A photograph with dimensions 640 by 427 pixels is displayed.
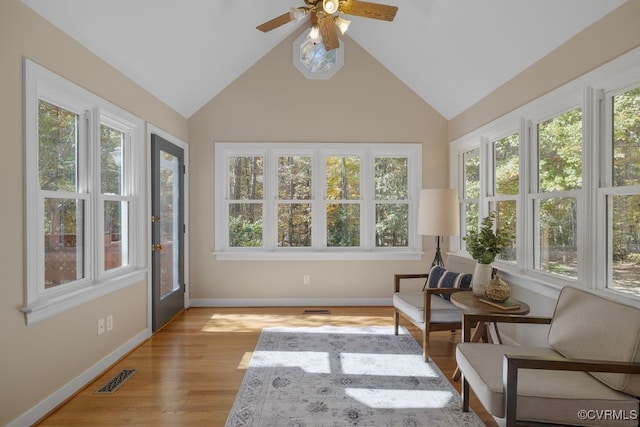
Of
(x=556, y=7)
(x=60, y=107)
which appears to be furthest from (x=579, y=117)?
(x=60, y=107)

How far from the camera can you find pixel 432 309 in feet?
A: 10.0

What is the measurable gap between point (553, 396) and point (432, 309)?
140 cm

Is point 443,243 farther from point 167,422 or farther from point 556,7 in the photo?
point 167,422

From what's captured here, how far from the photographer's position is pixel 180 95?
4.09 m

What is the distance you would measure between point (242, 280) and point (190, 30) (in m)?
2.92

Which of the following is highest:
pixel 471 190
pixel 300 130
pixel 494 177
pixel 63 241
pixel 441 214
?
pixel 300 130

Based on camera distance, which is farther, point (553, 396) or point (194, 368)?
point (194, 368)

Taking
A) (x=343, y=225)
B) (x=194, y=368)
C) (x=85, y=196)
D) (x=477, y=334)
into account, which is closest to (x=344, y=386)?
(x=477, y=334)

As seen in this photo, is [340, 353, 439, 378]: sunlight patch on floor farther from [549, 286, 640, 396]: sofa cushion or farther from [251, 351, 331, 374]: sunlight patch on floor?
[549, 286, 640, 396]: sofa cushion

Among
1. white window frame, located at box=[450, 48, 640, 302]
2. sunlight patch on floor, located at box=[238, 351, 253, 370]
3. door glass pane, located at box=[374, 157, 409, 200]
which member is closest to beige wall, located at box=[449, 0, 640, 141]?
white window frame, located at box=[450, 48, 640, 302]

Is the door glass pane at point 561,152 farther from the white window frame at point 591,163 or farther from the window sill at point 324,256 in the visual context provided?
the window sill at point 324,256

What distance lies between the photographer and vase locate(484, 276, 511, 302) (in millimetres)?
2639

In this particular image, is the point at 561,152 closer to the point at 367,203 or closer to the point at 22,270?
the point at 367,203

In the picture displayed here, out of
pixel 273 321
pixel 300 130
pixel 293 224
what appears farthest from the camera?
pixel 293 224
